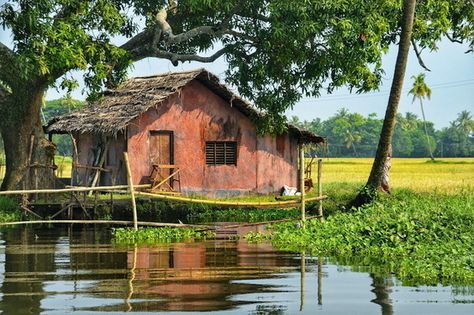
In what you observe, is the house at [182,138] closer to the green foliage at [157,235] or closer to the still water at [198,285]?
the green foliage at [157,235]

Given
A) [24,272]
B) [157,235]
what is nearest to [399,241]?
[157,235]

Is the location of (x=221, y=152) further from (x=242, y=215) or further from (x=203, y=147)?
(x=242, y=215)

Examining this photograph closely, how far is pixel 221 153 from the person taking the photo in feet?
112

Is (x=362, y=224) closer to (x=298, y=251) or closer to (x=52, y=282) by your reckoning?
(x=298, y=251)

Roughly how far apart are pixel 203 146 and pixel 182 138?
3.10 ft

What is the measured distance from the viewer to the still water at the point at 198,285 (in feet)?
36.1

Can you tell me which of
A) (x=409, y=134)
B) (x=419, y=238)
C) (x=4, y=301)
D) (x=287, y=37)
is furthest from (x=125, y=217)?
(x=409, y=134)

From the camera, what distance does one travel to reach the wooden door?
32.5 metres

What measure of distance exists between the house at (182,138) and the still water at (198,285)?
43.5 feet

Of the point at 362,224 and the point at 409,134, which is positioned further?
the point at 409,134

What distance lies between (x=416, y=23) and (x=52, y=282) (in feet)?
67.2

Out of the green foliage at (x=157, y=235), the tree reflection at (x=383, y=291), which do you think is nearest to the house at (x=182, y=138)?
the green foliage at (x=157, y=235)

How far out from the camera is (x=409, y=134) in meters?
165

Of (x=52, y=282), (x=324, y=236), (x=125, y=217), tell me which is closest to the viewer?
(x=52, y=282)
